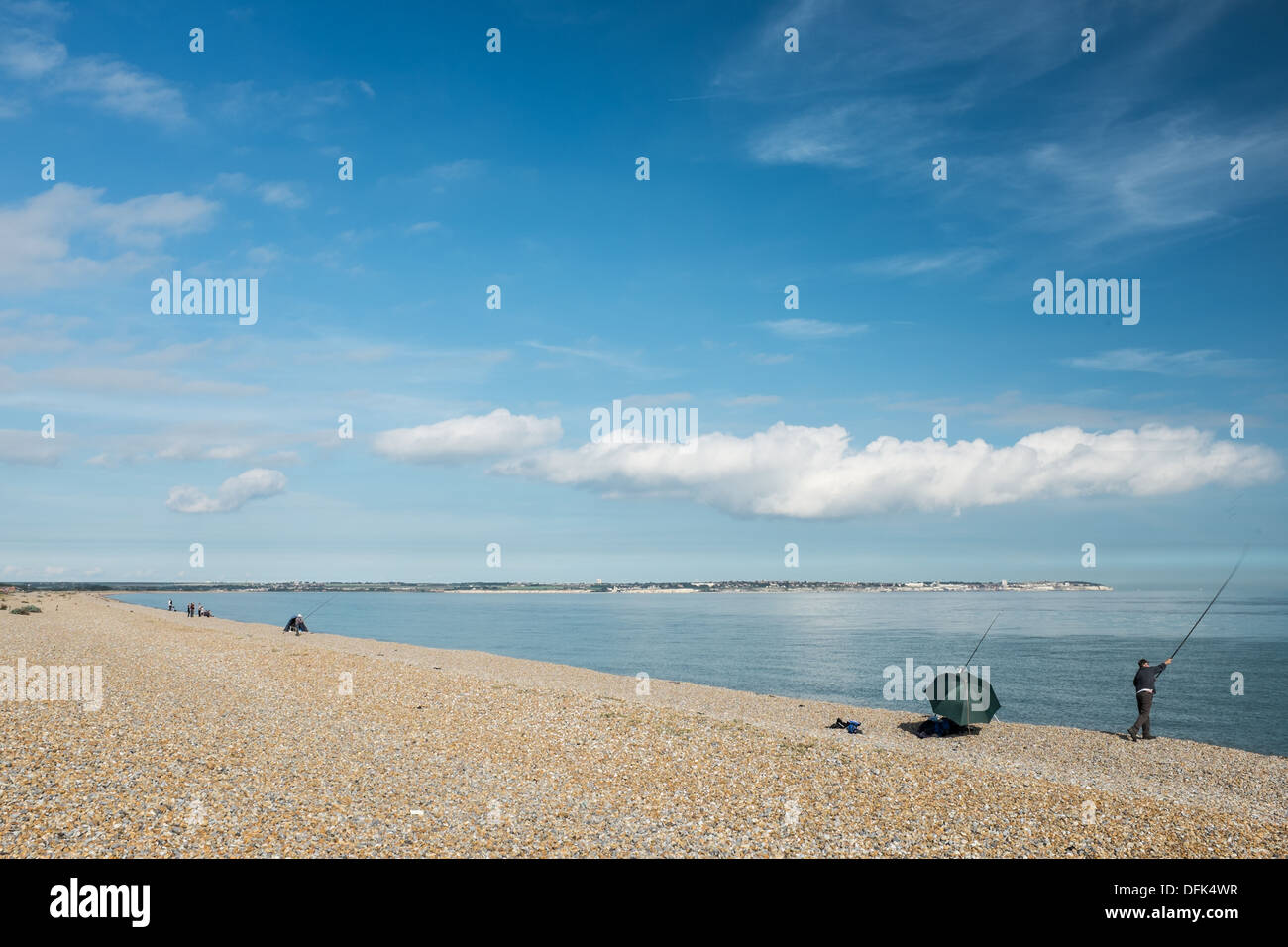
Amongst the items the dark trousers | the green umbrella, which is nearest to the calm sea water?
the dark trousers

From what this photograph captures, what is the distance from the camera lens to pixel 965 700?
23.6 meters

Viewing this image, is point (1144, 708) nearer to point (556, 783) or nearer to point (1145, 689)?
point (1145, 689)

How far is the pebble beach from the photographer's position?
11734 millimetres

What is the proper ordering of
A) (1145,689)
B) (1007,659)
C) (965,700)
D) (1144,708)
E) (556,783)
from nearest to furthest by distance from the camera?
(556,783) < (965,700) < (1145,689) < (1144,708) < (1007,659)

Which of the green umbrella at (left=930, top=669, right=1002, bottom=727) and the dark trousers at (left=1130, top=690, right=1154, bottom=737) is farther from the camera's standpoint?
the dark trousers at (left=1130, top=690, right=1154, bottom=737)

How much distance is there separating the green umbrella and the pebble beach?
0.92m

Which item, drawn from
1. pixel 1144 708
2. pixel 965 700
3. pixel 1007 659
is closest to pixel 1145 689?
pixel 1144 708

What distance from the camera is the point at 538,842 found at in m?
11.7

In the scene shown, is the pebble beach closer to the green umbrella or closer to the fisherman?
the fisherman

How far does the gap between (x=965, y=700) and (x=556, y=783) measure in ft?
46.4

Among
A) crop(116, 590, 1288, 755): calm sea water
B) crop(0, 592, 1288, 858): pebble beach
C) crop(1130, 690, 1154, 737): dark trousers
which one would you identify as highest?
crop(0, 592, 1288, 858): pebble beach

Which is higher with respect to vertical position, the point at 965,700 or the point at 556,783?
the point at 556,783
